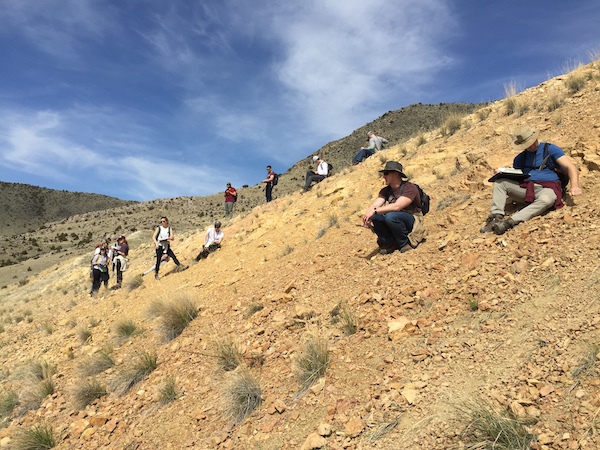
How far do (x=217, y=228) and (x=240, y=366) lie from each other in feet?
27.3

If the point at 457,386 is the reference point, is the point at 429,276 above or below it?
above

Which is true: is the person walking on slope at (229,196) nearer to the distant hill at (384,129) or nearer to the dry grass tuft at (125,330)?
the dry grass tuft at (125,330)

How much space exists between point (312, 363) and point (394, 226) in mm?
2471

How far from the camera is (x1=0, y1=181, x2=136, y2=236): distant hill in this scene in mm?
85000

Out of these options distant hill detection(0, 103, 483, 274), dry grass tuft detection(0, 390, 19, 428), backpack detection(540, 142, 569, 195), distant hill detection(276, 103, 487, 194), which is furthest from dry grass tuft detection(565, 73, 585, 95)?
distant hill detection(276, 103, 487, 194)

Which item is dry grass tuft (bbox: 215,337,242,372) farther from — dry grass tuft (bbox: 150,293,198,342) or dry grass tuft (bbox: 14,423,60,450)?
dry grass tuft (bbox: 14,423,60,450)

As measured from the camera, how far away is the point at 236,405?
168 inches

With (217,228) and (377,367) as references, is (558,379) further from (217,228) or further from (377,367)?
(217,228)

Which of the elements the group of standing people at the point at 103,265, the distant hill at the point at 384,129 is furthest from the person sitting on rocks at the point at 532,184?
the distant hill at the point at 384,129

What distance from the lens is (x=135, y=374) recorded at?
19.3 ft

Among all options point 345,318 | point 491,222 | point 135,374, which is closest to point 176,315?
point 135,374

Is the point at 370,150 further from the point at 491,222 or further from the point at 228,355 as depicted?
the point at 228,355

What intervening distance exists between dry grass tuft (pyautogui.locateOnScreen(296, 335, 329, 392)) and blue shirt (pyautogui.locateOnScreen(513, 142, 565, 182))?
357cm

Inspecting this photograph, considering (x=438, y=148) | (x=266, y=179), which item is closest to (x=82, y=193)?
(x=266, y=179)
